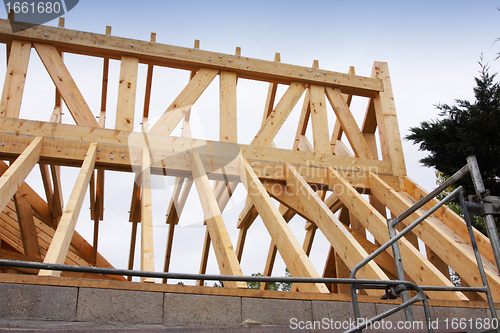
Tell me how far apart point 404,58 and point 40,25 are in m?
16.5

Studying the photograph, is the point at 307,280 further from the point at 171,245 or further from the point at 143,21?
the point at 143,21

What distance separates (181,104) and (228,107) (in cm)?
71

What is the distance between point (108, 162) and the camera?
5305 mm

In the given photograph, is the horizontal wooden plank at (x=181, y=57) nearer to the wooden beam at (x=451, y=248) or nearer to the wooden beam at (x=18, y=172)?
the wooden beam at (x=18, y=172)

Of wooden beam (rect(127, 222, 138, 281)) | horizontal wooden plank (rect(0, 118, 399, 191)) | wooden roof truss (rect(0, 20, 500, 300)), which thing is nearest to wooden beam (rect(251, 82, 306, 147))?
wooden roof truss (rect(0, 20, 500, 300))

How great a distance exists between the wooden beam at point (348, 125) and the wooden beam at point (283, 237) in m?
2.02

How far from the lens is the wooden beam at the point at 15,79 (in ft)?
17.6

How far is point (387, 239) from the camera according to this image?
4562 mm

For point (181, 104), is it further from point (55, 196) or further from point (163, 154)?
point (55, 196)

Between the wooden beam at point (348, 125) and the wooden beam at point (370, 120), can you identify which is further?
the wooden beam at point (370, 120)

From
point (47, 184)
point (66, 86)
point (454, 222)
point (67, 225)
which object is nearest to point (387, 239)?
point (454, 222)

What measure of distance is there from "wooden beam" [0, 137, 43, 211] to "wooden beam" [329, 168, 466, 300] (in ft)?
12.3

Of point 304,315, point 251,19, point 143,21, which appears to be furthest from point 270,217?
point 251,19

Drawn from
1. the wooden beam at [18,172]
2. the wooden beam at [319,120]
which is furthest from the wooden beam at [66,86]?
the wooden beam at [319,120]
